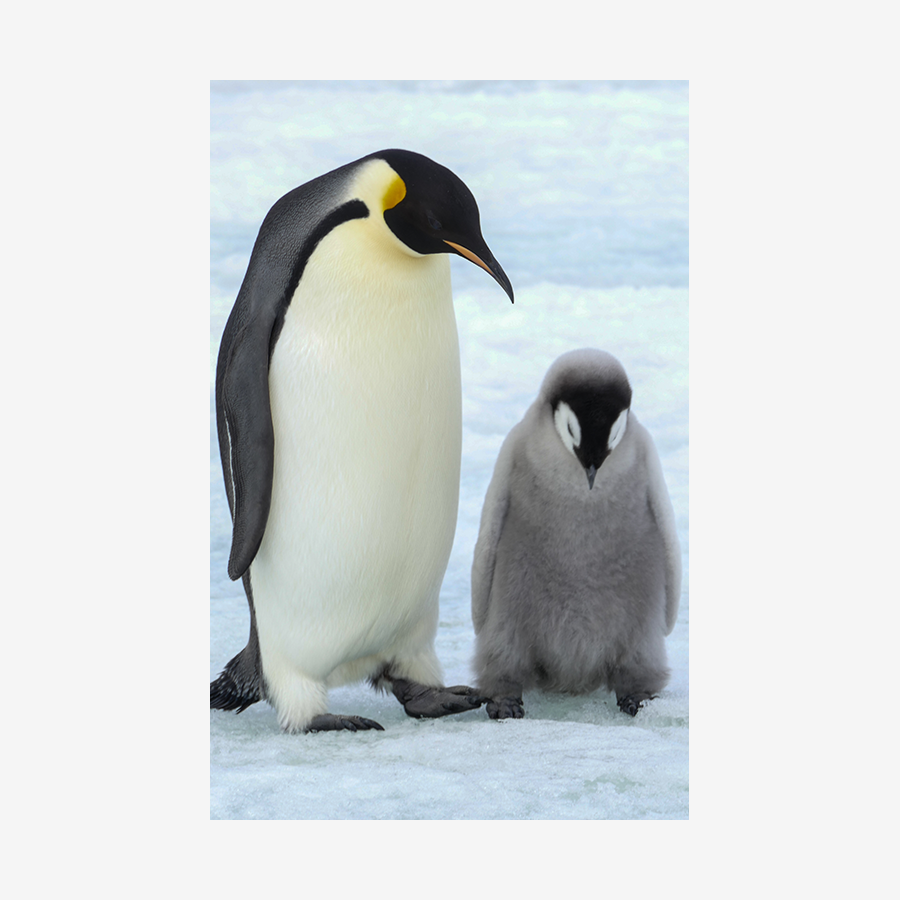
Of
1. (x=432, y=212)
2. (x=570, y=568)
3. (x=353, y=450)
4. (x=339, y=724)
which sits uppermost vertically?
(x=432, y=212)

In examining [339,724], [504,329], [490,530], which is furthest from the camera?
[504,329]

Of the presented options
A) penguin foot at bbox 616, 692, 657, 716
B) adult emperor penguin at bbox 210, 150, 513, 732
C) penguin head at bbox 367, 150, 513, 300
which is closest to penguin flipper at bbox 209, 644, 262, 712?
adult emperor penguin at bbox 210, 150, 513, 732

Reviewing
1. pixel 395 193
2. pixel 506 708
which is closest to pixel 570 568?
pixel 506 708

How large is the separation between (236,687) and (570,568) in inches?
25.3

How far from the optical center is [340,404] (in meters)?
1.98

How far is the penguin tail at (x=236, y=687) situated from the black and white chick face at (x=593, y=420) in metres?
0.69

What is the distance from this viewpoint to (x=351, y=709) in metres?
Answer: 2.20

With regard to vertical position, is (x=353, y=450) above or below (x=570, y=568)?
above

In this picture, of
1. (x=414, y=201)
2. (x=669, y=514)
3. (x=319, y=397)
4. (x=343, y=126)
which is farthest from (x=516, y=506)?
(x=343, y=126)

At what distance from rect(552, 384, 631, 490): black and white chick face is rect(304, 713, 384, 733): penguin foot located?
0.54 m

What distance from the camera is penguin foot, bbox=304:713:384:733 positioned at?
2031 millimetres

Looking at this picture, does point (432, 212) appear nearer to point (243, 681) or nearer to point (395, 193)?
point (395, 193)

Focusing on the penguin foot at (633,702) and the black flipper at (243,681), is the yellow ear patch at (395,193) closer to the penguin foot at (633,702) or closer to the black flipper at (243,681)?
the black flipper at (243,681)

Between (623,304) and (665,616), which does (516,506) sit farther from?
(623,304)
